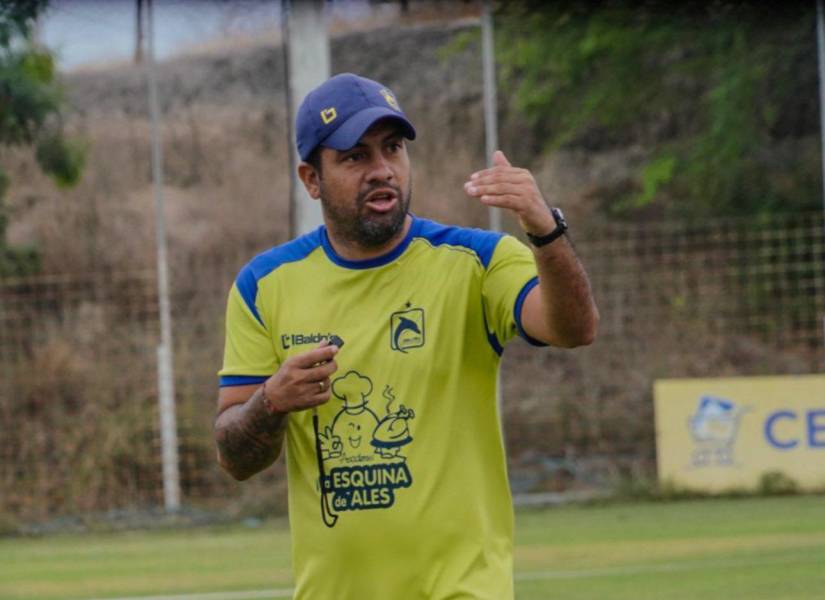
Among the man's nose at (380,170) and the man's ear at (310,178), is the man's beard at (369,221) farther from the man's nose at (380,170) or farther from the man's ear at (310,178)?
the man's ear at (310,178)

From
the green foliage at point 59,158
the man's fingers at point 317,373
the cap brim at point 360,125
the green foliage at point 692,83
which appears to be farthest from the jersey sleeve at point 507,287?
the green foliage at point 59,158

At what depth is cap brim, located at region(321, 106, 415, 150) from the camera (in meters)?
4.20

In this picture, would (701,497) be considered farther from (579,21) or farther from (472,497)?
(472,497)

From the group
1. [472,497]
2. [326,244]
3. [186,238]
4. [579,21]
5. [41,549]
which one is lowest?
[41,549]

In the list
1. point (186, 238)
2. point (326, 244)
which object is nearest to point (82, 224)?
point (186, 238)

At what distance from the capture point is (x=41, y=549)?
1376 centimetres

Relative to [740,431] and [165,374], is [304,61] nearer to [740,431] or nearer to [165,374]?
[165,374]

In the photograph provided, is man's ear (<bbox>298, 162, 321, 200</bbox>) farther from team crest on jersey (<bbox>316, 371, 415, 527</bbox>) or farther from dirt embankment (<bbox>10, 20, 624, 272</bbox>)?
dirt embankment (<bbox>10, 20, 624, 272</bbox>)

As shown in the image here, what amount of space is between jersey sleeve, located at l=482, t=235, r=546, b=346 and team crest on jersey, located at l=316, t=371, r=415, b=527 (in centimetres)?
32

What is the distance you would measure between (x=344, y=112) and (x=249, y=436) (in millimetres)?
861

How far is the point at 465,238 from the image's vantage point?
432 centimetres

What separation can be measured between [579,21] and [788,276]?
15.5 feet

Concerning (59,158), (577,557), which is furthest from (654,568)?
(59,158)

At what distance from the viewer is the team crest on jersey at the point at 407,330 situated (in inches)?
165
